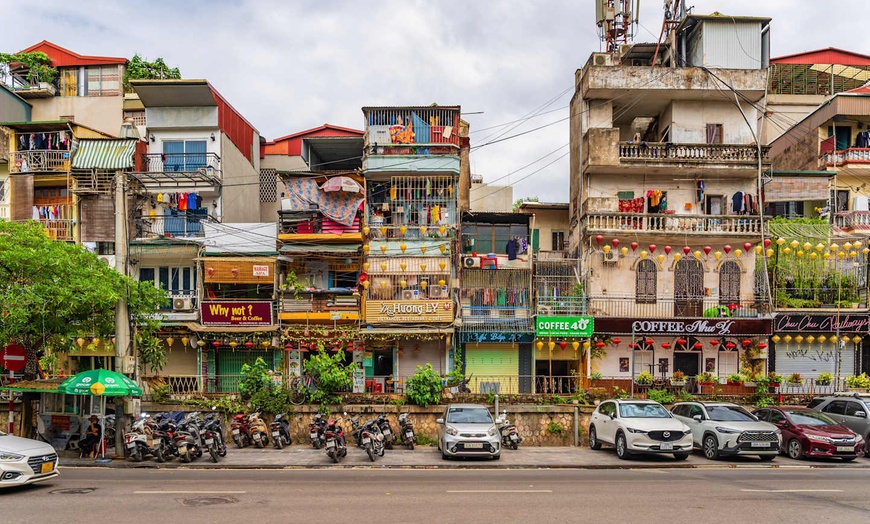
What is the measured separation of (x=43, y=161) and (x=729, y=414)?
29.9m

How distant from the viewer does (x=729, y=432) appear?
19234 mm

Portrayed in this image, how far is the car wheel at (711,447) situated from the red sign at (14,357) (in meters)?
20.4

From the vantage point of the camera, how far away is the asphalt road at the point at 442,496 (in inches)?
465

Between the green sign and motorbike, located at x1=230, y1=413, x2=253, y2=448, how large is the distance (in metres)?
12.6

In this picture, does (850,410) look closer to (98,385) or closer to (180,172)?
(98,385)

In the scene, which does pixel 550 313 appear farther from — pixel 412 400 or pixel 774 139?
pixel 774 139

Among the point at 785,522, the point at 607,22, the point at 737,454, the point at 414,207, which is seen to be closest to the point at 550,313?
the point at 414,207

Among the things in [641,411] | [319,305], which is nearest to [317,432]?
[319,305]

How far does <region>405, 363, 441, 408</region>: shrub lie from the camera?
23312 millimetres

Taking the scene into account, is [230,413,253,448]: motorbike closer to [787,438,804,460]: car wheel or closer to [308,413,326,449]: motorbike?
[308,413,326,449]: motorbike

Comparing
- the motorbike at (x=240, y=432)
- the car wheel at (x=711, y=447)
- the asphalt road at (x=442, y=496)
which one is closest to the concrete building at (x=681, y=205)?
the car wheel at (x=711, y=447)

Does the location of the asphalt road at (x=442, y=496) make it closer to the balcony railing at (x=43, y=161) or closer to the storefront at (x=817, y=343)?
the storefront at (x=817, y=343)

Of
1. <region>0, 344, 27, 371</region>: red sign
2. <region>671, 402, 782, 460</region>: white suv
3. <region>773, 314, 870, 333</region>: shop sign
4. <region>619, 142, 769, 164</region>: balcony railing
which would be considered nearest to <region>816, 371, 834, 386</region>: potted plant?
<region>773, 314, 870, 333</region>: shop sign

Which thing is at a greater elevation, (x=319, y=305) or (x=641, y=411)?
(x=319, y=305)
